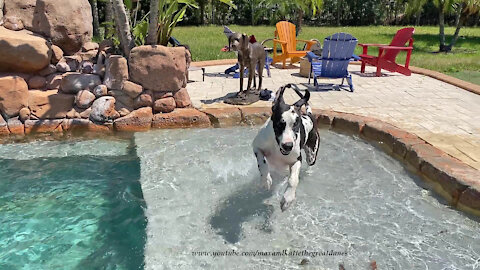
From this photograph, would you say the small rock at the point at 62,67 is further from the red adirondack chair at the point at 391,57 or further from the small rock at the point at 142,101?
the red adirondack chair at the point at 391,57

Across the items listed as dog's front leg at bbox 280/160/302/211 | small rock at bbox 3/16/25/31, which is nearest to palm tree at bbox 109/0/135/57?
small rock at bbox 3/16/25/31

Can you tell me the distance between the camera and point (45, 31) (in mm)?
5852

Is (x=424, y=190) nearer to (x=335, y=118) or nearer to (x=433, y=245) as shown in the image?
(x=433, y=245)

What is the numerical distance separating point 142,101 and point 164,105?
0.33 meters

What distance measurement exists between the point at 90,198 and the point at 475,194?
353 cm

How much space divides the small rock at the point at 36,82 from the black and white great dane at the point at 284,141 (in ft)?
13.4

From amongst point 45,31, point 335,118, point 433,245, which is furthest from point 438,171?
point 45,31

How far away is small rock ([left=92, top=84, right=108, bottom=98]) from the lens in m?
5.71

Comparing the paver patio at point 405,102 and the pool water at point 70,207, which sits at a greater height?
the paver patio at point 405,102

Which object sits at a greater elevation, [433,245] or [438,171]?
[438,171]

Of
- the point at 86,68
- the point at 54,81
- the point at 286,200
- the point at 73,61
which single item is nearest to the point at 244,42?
the point at 86,68

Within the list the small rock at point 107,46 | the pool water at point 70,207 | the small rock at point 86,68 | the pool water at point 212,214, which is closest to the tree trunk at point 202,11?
the small rock at point 107,46

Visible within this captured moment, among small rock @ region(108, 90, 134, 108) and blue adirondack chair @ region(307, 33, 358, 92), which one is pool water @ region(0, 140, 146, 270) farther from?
blue adirondack chair @ region(307, 33, 358, 92)

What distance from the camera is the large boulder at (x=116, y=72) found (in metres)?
5.64
